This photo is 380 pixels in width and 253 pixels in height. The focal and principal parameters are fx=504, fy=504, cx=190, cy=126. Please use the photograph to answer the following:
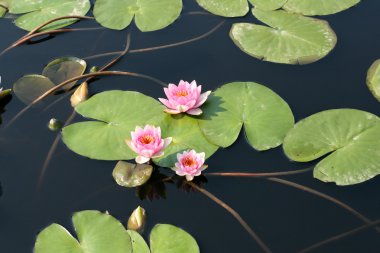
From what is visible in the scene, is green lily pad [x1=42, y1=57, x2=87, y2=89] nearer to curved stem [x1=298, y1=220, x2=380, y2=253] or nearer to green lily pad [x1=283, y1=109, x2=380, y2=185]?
green lily pad [x1=283, y1=109, x2=380, y2=185]

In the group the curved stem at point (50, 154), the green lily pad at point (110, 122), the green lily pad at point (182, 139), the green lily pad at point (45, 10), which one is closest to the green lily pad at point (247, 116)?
the green lily pad at point (182, 139)

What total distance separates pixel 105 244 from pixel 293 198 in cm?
113

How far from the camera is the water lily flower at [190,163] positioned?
3.04 m

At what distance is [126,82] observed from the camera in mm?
3875

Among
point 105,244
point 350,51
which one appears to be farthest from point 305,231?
point 350,51

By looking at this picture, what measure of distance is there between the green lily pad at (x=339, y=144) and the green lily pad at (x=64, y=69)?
1.75m

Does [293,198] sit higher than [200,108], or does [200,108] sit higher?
[200,108]

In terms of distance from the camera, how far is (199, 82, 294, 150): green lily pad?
10.7 feet

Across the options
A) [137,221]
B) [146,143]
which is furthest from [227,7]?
[137,221]

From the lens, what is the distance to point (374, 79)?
3623mm

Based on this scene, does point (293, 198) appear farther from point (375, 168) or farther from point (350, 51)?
point (350, 51)

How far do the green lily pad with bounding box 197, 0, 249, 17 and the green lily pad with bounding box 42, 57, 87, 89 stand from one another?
1.21 meters

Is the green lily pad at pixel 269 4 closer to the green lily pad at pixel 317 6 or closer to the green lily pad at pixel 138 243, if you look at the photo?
the green lily pad at pixel 317 6

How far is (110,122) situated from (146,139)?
454 millimetres
